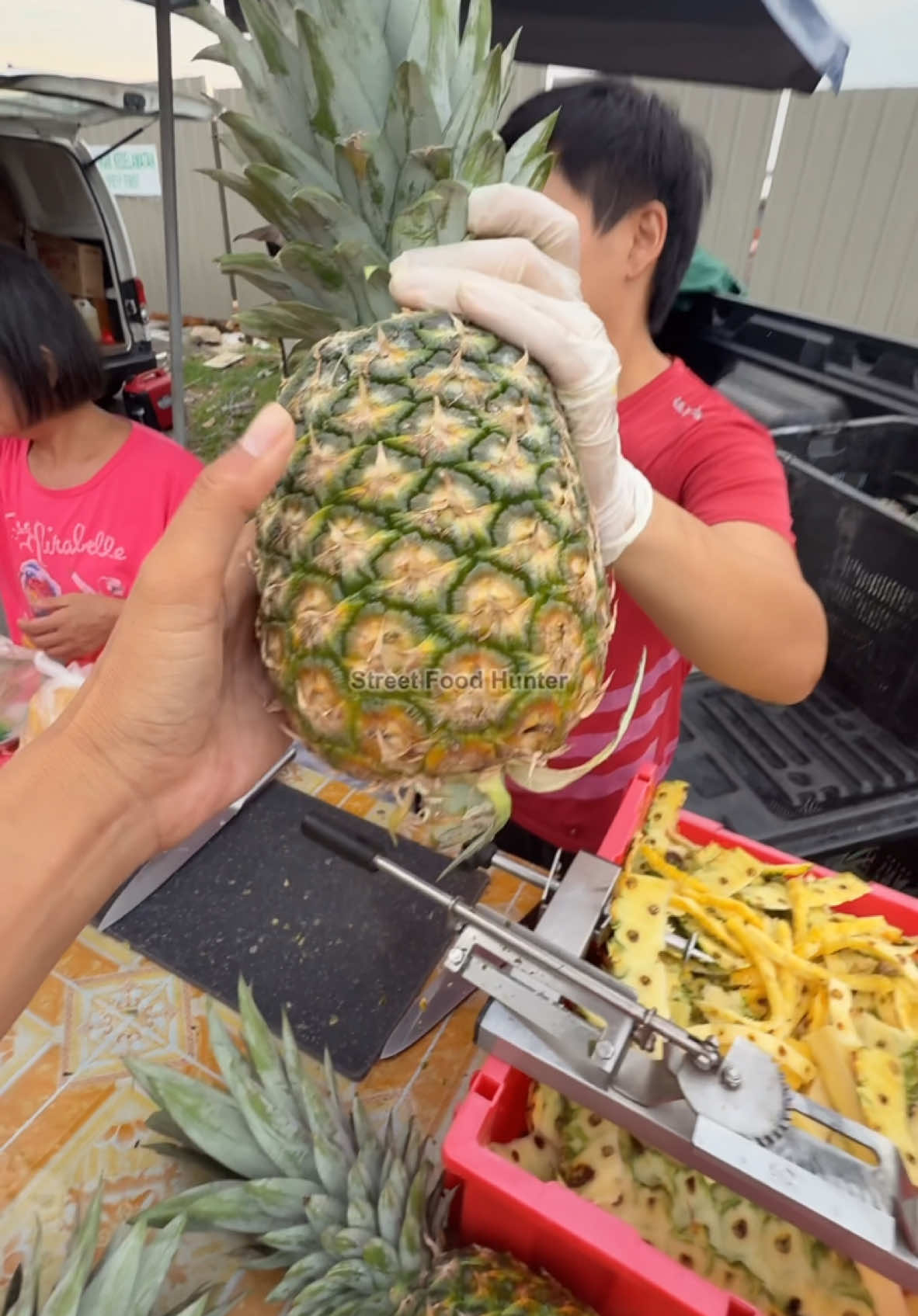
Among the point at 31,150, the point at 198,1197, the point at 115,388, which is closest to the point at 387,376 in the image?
the point at 198,1197

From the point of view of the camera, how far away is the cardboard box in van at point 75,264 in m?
6.30

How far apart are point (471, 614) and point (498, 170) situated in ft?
2.34

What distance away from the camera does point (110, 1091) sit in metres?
1.57

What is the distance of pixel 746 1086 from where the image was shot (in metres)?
1.09

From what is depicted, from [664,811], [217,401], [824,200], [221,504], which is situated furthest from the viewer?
[217,401]

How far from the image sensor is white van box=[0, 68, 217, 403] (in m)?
5.36

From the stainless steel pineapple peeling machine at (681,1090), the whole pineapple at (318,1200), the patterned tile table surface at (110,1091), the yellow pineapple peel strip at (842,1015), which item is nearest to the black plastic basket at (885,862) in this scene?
the yellow pineapple peel strip at (842,1015)

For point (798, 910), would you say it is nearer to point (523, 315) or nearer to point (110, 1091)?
point (523, 315)

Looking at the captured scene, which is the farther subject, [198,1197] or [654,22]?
[654,22]

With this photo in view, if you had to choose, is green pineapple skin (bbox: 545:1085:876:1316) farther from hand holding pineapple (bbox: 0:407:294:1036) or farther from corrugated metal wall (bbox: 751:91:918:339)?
corrugated metal wall (bbox: 751:91:918:339)

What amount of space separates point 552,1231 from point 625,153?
215cm

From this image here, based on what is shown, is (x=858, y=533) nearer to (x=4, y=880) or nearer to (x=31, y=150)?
(x=4, y=880)

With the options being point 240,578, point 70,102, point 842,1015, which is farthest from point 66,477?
point 70,102

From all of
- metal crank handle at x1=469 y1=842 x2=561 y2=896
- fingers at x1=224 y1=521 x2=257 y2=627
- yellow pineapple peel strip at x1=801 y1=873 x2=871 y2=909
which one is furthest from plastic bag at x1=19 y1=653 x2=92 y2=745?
yellow pineapple peel strip at x1=801 y1=873 x2=871 y2=909
